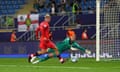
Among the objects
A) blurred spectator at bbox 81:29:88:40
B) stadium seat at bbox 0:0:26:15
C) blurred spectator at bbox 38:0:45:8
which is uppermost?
blurred spectator at bbox 38:0:45:8

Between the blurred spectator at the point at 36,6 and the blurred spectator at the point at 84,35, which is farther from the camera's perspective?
the blurred spectator at the point at 36,6

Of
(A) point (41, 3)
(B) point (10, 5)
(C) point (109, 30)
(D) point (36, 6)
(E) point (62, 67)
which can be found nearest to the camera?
(E) point (62, 67)

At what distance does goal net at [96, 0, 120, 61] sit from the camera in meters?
23.1

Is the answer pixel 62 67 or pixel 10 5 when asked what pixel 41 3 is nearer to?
pixel 10 5

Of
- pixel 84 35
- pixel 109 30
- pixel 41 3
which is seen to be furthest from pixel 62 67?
pixel 41 3

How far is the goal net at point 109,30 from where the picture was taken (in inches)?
910

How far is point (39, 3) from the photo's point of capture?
36312 mm

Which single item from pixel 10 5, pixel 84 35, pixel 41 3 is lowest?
pixel 84 35

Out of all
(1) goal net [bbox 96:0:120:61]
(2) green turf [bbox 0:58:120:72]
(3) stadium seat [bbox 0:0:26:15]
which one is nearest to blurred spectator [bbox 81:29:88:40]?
(1) goal net [bbox 96:0:120:61]

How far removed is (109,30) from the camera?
2386 centimetres

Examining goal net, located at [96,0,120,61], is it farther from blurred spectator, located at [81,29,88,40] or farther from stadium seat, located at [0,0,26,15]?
stadium seat, located at [0,0,26,15]

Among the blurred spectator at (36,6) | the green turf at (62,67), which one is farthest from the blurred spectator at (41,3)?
the green turf at (62,67)

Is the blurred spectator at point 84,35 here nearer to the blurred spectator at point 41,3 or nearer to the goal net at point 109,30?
the goal net at point 109,30

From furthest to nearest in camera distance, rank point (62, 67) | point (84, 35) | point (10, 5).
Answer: point (10, 5) < point (84, 35) < point (62, 67)
